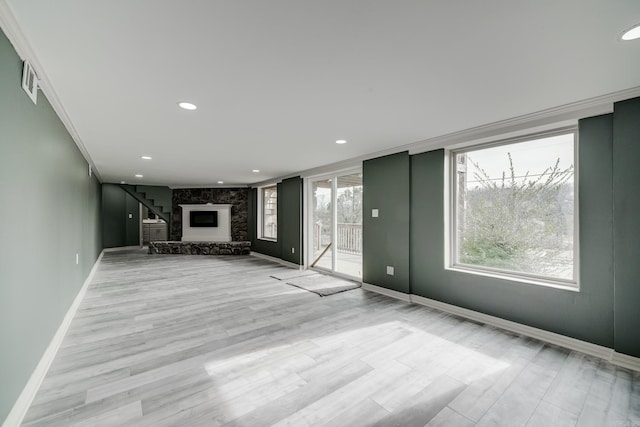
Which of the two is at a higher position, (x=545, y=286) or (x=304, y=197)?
(x=304, y=197)

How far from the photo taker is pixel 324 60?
1.87 meters

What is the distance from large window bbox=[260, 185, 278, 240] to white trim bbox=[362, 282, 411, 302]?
3.88 meters

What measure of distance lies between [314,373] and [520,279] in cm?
244

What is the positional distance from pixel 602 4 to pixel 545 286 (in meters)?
2.49

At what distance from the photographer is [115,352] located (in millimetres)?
2607

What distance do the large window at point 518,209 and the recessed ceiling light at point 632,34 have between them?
4.84 ft

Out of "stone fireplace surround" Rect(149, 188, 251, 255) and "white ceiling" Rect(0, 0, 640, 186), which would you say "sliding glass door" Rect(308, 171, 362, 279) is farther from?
"stone fireplace surround" Rect(149, 188, 251, 255)

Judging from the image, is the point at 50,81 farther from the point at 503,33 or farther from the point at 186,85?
the point at 503,33

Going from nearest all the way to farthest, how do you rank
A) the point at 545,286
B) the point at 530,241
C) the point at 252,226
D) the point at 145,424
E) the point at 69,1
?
the point at 69,1 → the point at 145,424 → the point at 545,286 → the point at 530,241 → the point at 252,226

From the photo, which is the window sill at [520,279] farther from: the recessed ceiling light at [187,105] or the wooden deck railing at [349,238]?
the recessed ceiling light at [187,105]

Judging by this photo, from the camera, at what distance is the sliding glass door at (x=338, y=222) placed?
5618 mm

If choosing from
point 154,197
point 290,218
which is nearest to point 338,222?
point 290,218

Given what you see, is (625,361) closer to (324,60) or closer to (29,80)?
(324,60)

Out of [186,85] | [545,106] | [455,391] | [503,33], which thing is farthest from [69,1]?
[545,106]
